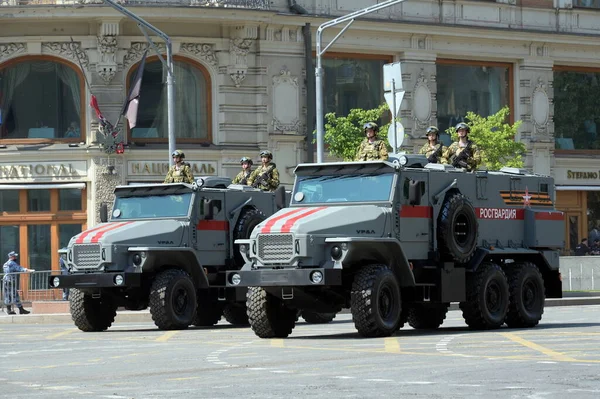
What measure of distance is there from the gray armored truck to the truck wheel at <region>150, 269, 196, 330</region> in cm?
296

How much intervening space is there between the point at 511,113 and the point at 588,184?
Result: 370 cm

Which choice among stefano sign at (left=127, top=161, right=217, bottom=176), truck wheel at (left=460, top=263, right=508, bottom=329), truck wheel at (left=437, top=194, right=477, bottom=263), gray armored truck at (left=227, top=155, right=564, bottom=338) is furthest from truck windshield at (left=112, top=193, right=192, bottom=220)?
stefano sign at (left=127, top=161, right=217, bottom=176)

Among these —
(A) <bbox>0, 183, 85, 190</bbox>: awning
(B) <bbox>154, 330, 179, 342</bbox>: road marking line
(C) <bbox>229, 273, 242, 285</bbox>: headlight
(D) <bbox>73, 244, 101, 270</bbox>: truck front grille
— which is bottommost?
(B) <bbox>154, 330, 179, 342</bbox>: road marking line

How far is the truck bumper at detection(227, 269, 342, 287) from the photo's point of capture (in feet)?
65.4

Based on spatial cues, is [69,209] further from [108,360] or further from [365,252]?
[108,360]

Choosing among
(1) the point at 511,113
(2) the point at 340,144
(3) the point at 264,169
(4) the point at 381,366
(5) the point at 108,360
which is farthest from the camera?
(1) the point at 511,113

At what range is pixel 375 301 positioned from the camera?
2011 centimetres

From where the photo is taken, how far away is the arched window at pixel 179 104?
4225 cm

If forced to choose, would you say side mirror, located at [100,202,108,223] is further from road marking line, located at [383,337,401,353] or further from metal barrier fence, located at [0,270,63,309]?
metal barrier fence, located at [0,270,63,309]

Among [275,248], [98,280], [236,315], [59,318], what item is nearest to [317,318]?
[236,315]

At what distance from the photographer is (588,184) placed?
48656mm

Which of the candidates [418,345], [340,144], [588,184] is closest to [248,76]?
[340,144]

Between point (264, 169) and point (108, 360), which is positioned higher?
point (264, 169)

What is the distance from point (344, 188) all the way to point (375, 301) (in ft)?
6.73
